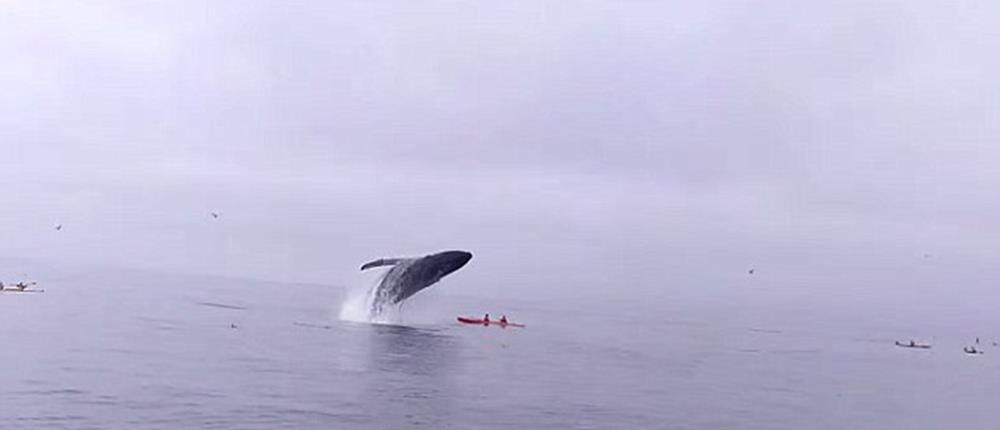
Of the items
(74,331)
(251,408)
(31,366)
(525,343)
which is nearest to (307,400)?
(251,408)

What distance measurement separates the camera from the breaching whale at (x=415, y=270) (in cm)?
7356

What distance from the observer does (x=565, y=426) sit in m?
47.4

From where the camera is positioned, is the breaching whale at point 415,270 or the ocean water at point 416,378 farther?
the breaching whale at point 415,270

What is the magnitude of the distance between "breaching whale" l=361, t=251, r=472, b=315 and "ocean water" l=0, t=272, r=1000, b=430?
367 cm

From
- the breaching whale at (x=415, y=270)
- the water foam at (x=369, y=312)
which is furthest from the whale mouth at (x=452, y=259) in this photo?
the water foam at (x=369, y=312)

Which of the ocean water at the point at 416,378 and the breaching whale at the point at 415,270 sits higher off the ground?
the breaching whale at the point at 415,270

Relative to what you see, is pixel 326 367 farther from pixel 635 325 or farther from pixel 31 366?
pixel 635 325

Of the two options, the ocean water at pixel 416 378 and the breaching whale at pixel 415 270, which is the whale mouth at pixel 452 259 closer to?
the breaching whale at pixel 415 270

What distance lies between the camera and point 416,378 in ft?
193

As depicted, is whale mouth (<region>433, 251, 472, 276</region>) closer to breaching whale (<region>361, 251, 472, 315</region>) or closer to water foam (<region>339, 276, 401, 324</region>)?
breaching whale (<region>361, 251, 472, 315</region>)

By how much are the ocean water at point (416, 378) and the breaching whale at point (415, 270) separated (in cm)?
367

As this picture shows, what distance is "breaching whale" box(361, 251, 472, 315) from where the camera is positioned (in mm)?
73562

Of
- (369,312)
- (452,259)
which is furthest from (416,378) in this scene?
(369,312)

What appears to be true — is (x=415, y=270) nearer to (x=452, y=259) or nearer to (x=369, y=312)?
(x=452, y=259)
